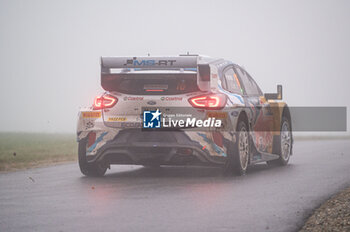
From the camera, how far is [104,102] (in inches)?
461

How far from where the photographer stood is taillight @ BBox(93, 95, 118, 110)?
458 inches

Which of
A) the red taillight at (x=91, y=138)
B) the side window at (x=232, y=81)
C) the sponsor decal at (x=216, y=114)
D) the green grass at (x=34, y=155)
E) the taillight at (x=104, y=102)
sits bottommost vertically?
the green grass at (x=34, y=155)

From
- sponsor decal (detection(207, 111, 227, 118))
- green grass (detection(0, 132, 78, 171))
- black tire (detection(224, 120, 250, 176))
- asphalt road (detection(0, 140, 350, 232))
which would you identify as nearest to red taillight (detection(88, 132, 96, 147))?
asphalt road (detection(0, 140, 350, 232))

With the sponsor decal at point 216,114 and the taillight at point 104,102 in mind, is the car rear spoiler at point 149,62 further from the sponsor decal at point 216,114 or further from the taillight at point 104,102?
the sponsor decal at point 216,114

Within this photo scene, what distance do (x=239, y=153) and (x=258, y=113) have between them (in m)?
1.77

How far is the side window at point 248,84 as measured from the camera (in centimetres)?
1343

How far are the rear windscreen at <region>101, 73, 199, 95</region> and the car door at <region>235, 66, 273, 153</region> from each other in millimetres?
1424

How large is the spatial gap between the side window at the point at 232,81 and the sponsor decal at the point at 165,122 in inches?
42.9

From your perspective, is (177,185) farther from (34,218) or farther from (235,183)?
(34,218)

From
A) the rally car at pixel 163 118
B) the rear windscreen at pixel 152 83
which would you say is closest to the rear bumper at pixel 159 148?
the rally car at pixel 163 118

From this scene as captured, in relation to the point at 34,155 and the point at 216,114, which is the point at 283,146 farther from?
the point at 34,155

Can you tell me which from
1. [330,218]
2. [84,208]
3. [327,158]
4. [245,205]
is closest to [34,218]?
[84,208]

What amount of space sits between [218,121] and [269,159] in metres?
2.45

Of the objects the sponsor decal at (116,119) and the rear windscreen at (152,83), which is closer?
the sponsor decal at (116,119)
